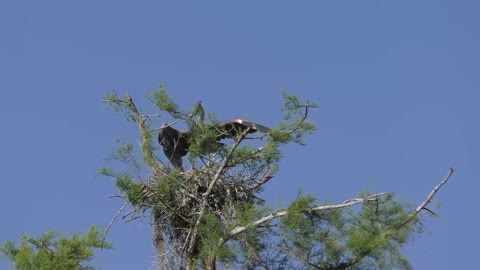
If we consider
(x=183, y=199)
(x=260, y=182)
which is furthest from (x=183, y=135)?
(x=260, y=182)

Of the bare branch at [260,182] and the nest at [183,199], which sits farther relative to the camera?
Answer: the bare branch at [260,182]

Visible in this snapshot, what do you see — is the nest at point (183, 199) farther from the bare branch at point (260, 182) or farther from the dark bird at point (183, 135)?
the dark bird at point (183, 135)

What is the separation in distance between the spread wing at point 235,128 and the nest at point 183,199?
0.48m

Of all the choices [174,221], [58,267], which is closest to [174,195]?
[174,221]

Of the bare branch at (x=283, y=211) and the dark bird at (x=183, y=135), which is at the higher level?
the dark bird at (x=183, y=135)

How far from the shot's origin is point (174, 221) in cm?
1574

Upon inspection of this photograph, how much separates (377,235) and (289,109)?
5.26 feet

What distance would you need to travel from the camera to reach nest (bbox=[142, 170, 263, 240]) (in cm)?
1559

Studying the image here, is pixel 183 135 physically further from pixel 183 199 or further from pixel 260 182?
pixel 260 182

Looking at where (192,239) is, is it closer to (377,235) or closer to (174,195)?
(174,195)

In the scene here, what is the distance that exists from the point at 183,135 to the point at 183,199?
75 cm

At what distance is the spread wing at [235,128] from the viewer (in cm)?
1546

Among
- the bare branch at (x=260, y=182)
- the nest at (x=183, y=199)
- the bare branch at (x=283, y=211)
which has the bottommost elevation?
the bare branch at (x=283, y=211)

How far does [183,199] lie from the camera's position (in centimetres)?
1568
